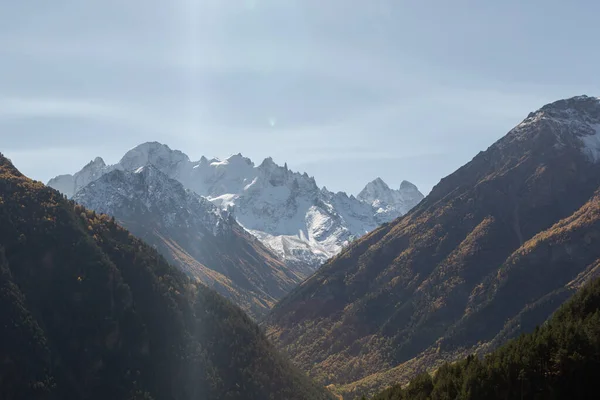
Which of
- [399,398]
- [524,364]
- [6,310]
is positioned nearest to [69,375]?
[6,310]

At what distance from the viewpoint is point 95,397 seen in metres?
199

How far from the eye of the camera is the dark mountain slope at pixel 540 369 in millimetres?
110312

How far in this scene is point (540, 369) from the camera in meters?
116

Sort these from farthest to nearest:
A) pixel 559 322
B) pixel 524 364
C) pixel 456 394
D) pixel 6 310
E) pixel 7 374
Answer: pixel 6 310 → pixel 7 374 → pixel 559 322 → pixel 456 394 → pixel 524 364

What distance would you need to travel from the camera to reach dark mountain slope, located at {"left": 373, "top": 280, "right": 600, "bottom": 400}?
362ft

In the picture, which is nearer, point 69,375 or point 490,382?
point 490,382

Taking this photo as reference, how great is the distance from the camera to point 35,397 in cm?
18112

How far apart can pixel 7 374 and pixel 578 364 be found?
16049cm

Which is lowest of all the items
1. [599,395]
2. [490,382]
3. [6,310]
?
[599,395]

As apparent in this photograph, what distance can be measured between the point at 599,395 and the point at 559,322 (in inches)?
1211

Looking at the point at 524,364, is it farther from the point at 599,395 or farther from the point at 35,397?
the point at 35,397

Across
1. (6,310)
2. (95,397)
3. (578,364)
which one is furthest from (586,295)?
(6,310)

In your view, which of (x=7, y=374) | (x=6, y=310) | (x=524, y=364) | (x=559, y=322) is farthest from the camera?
(x=6, y=310)

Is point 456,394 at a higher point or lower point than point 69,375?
lower
